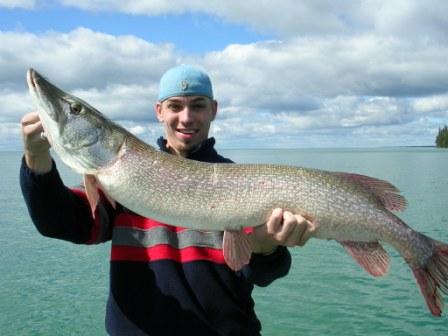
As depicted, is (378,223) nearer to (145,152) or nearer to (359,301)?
(145,152)

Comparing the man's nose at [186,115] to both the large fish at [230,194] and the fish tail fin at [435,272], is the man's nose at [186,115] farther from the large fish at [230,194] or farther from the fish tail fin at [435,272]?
the fish tail fin at [435,272]

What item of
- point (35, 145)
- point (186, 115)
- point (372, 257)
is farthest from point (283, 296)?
point (35, 145)

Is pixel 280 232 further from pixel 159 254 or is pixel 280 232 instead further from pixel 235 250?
pixel 159 254

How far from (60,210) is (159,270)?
77cm

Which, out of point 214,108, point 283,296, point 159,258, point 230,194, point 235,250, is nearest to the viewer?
point 235,250

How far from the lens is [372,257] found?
3.31 m

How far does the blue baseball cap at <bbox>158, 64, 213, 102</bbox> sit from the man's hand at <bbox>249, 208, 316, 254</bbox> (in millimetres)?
1125

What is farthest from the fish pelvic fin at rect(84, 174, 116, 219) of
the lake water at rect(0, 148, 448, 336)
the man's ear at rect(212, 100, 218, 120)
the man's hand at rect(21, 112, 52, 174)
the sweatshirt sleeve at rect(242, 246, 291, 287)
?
the lake water at rect(0, 148, 448, 336)

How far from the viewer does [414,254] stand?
128 inches

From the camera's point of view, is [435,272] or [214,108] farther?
[214,108]

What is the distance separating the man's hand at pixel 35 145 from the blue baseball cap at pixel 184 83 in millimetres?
1022

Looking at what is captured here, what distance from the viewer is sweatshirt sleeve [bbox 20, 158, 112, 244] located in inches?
116

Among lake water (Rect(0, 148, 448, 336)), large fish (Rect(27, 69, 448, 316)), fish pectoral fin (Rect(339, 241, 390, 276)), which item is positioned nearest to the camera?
large fish (Rect(27, 69, 448, 316))

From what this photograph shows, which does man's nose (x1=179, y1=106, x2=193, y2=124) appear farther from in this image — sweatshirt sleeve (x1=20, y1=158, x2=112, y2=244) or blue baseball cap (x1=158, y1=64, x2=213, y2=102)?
sweatshirt sleeve (x1=20, y1=158, x2=112, y2=244)
